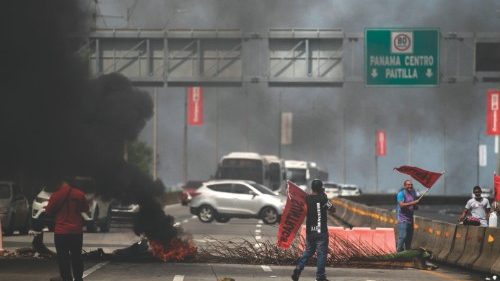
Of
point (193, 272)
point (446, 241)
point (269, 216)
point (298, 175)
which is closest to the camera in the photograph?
point (193, 272)

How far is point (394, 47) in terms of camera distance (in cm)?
4309

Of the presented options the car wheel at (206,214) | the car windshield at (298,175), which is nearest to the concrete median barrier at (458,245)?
the car wheel at (206,214)

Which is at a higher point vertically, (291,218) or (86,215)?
(291,218)

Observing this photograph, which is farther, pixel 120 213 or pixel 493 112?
pixel 493 112

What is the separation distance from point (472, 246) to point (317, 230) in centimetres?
574

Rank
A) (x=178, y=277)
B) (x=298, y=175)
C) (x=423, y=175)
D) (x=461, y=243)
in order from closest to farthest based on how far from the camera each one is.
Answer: (x=178, y=277)
(x=423, y=175)
(x=461, y=243)
(x=298, y=175)

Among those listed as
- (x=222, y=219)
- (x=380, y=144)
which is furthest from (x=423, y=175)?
(x=380, y=144)

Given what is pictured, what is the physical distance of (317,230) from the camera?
1817 cm

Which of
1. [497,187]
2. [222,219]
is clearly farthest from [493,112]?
[497,187]

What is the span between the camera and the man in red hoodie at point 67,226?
16.3m

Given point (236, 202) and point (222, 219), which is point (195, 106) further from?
point (236, 202)

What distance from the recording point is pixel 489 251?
21.6m

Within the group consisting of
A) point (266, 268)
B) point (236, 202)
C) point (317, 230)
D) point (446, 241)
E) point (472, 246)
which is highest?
point (317, 230)

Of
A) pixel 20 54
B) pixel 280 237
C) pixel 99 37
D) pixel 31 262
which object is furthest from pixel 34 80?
pixel 99 37
